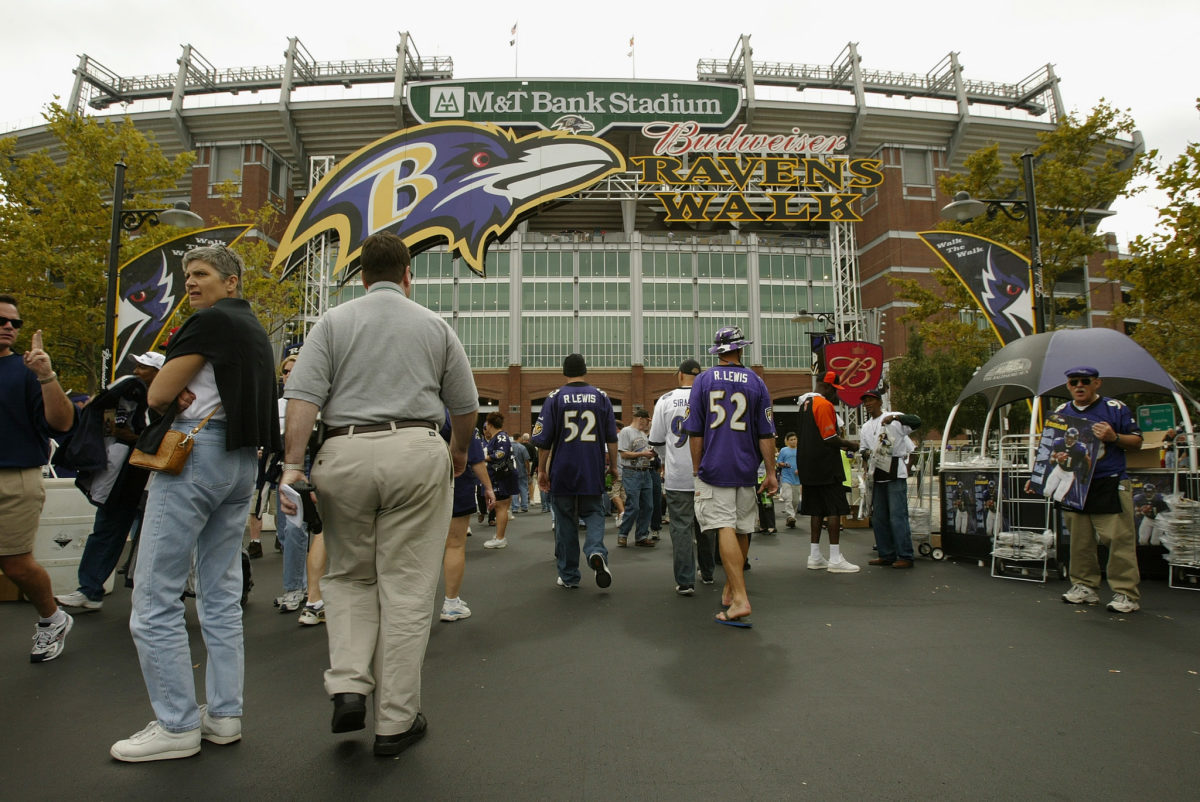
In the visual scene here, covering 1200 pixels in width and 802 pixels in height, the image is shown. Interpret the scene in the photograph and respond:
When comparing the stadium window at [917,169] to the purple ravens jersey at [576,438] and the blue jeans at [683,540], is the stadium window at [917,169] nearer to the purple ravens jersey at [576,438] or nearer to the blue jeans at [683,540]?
the purple ravens jersey at [576,438]

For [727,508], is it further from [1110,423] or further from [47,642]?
[47,642]

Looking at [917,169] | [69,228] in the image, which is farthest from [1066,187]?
[917,169]

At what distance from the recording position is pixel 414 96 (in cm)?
3656

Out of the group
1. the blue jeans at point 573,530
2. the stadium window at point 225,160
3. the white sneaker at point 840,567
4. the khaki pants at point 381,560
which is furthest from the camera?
the stadium window at point 225,160

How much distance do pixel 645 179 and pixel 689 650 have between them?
895 inches

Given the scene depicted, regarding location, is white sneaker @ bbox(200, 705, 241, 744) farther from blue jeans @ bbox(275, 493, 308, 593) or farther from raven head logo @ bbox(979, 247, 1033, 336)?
raven head logo @ bbox(979, 247, 1033, 336)

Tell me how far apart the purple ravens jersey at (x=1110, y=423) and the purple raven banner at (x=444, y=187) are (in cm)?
592

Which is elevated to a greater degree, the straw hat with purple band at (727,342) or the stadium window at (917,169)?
the stadium window at (917,169)

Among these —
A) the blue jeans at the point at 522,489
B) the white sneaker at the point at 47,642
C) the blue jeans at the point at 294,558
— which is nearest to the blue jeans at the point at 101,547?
the blue jeans at the point at 294,558

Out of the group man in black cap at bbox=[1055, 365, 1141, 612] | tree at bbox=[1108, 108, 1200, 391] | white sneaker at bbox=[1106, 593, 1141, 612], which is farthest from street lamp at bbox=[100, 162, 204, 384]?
tree at bbox=[1108, 108, 1200, 391]

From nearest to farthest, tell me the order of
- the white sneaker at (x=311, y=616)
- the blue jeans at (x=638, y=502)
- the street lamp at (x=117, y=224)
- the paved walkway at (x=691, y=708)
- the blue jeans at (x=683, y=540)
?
1. the paved walkway at (x=691, y=708)
2. the white sneaker at (x=311, y=616)
3. the blue jeans at (x=683, y=540)
4. the blue jeans at (x=638, y=502)
5. the street lamp at (x=117, y=224)

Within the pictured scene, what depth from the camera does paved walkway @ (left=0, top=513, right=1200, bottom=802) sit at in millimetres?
2412

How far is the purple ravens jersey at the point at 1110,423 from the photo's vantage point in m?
5.39

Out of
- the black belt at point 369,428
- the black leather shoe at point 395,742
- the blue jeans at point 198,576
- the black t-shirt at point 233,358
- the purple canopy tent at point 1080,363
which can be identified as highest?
the purple canopy tent at point 1080,363
